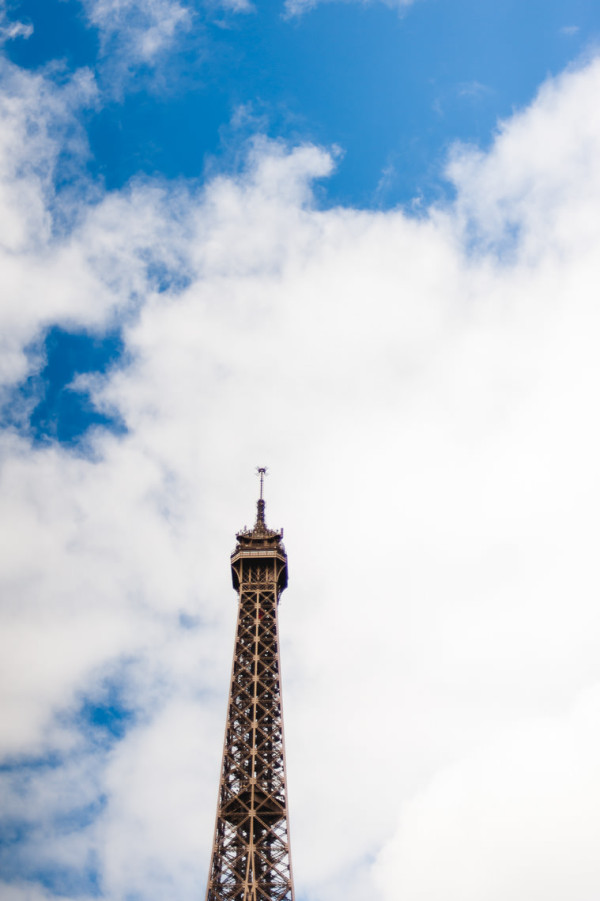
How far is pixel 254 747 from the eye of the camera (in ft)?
235

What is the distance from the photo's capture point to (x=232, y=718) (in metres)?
74.5

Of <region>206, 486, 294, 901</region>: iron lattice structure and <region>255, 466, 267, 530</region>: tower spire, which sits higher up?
<region>255, 466, 267, 530</region>: tower spire

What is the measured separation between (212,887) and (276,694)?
1666 centimetres

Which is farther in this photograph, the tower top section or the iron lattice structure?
the tower top section

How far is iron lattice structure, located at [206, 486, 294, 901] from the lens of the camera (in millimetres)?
64938

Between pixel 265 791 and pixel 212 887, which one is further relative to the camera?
pixel 265 791

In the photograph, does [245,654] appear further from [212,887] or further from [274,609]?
[212,887]

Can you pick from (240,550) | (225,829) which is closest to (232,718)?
(225,829)

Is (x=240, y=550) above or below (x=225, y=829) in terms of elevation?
above

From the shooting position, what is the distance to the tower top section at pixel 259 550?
3364 inches

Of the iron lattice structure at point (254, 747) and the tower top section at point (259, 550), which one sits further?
the tower top section at point (259, 550)

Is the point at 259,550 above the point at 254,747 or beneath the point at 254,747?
above

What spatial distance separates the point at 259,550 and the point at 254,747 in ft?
67.2

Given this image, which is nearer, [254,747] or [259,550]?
[254,747]
